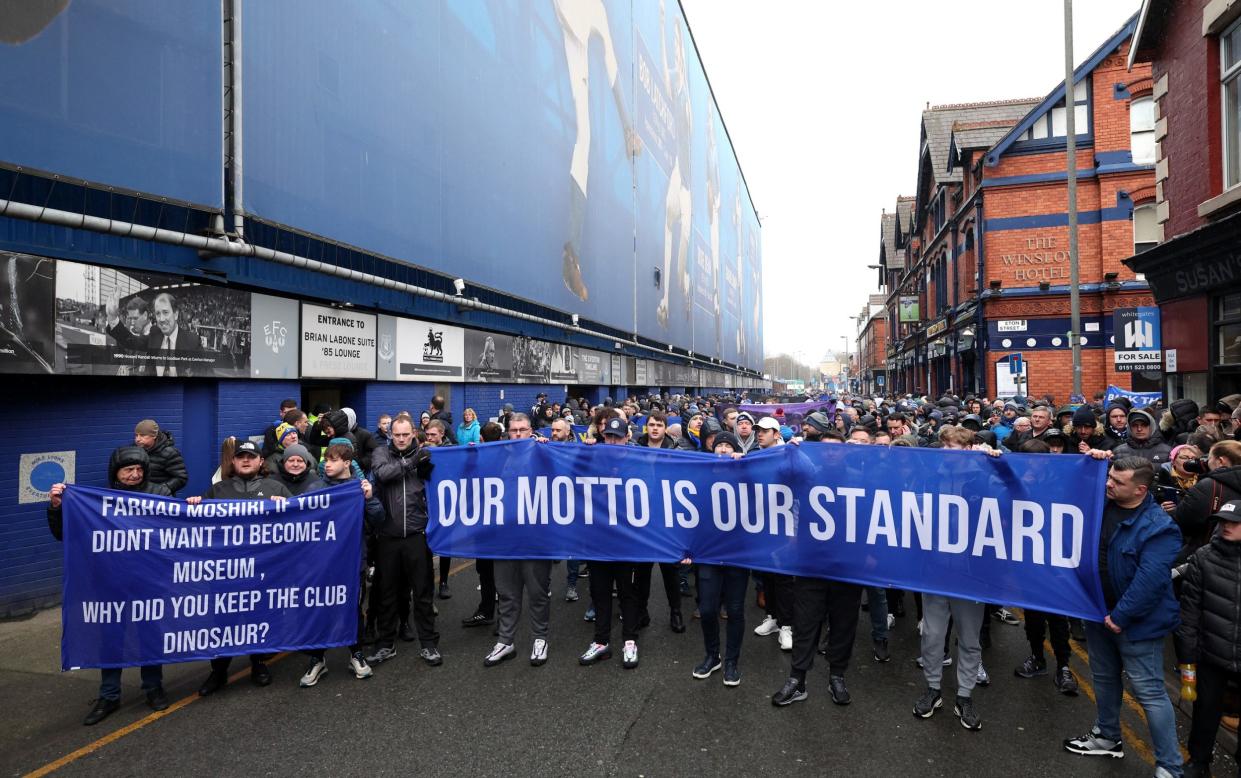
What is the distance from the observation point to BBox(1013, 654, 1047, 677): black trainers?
196 inches

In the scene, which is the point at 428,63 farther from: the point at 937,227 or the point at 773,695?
the point at 937,227

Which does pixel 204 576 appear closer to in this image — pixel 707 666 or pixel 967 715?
pixel 707 666

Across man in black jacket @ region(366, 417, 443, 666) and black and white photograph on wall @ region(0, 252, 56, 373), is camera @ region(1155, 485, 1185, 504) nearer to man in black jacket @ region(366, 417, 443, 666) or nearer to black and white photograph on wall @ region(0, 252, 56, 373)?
man in black jacket @ region(366, 417, 443, 666)

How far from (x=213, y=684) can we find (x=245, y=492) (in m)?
1.45

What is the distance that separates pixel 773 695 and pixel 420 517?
10.5 ft

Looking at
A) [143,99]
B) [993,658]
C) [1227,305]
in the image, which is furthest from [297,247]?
[1227,305]

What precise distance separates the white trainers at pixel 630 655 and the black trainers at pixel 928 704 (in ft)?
6.90

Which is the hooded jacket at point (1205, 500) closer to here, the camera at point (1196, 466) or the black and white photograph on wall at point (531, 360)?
the camera at point (1196, 466)

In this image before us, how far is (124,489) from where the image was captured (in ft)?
16.3

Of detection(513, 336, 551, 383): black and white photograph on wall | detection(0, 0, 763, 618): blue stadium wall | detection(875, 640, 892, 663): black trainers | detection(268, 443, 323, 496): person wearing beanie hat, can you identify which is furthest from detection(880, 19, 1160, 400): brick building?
detection(268, 443, 323, 496): person wearing beanie hat

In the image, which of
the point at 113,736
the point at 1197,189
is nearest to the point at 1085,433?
the point at 1197,189

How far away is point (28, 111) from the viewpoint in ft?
21.6

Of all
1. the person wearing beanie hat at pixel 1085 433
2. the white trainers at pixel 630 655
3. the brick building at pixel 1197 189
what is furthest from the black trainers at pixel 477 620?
the brick building at pixel 1197 189

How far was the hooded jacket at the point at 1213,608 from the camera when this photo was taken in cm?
334
